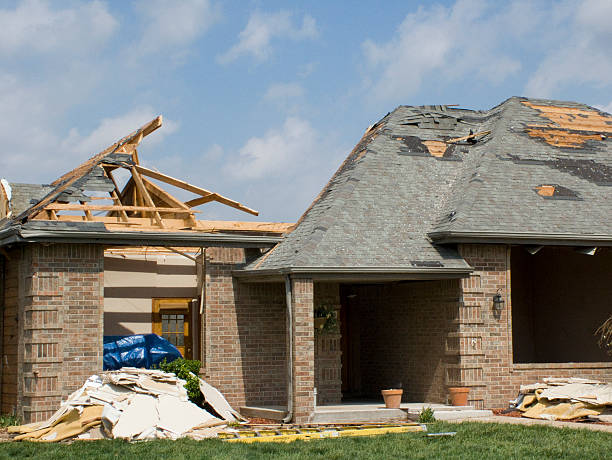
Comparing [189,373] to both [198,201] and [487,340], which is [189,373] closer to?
[198,201]

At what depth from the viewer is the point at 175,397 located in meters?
14.4

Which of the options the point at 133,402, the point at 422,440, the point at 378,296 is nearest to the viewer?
the point at 422,440

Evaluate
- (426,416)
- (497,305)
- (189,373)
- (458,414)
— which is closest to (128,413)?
(189,373)

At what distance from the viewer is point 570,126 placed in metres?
20.7

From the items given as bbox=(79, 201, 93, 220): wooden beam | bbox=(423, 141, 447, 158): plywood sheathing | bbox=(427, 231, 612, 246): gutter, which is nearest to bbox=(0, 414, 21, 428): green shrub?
bbox=(79, 201, 93, 220): wooden beam

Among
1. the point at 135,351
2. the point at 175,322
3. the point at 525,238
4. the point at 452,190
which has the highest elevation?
the point at 452,190

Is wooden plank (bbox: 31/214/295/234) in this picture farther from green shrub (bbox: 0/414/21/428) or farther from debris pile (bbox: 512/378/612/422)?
debris pile (bbox: 512/378/612/422)

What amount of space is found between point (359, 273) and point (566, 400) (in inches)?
167

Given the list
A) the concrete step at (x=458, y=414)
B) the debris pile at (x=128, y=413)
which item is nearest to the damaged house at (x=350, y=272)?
the concrete step at (x=458, y=414)

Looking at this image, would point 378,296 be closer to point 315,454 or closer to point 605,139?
point 605,139

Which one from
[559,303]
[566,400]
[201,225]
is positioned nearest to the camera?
[566,400]

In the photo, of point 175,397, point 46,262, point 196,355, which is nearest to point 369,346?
point 196,355

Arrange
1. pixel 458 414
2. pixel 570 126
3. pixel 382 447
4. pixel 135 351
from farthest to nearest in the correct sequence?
pixel 570 126 → pixel 135 351 → pixel 458 414 → pixel 382 447

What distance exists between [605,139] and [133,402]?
42.3 ft
